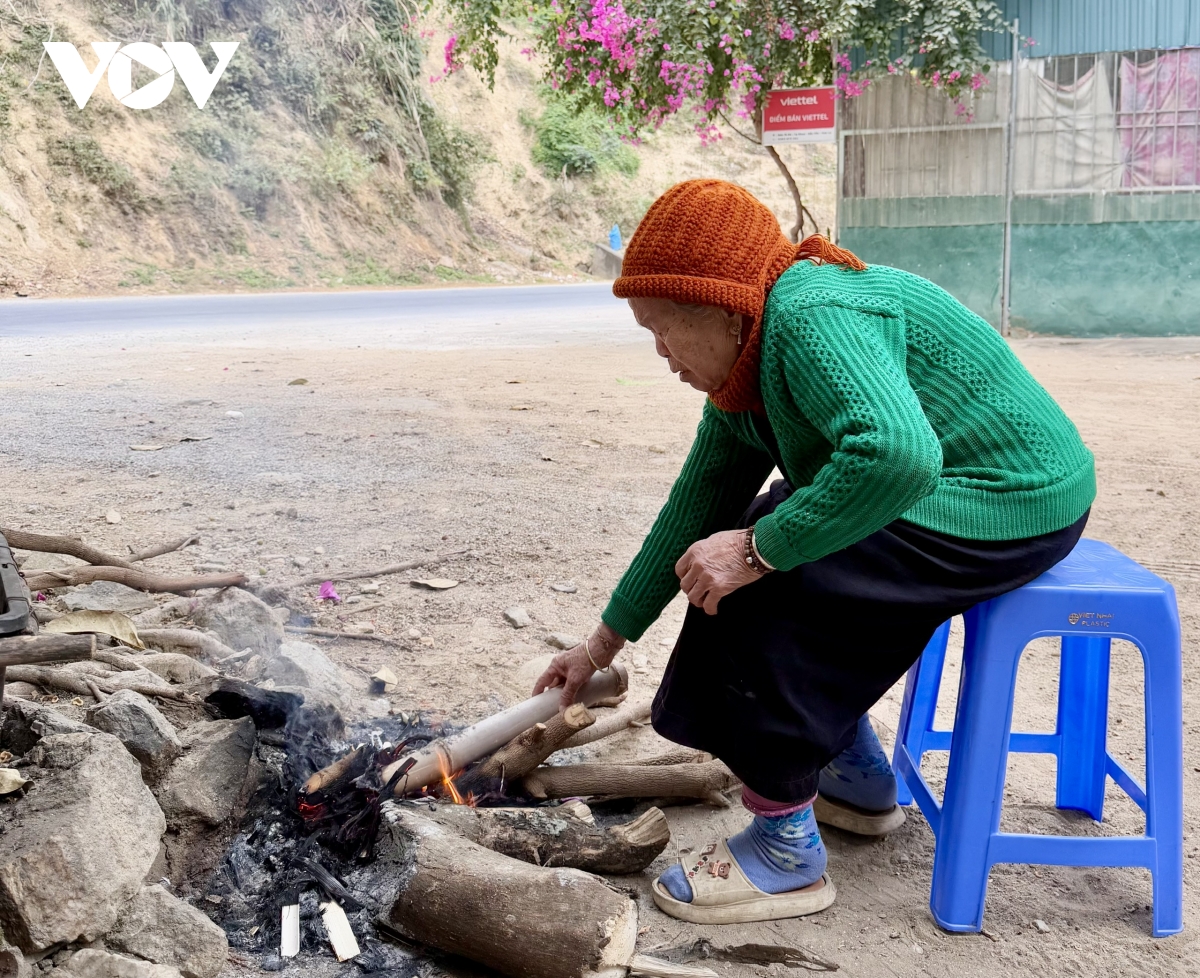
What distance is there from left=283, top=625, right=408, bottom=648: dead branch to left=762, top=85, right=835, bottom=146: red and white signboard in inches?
358

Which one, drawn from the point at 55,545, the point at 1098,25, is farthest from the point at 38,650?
the point at 1098,25

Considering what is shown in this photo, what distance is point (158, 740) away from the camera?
2211 millimetres

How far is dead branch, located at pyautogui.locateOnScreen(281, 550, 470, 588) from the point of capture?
3.83 m

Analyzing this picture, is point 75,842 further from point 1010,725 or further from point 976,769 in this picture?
point 1010,725

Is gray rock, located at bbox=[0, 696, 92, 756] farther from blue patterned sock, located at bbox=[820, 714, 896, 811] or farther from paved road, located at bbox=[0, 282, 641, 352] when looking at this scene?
paved road, located at bbox=[0, 282, 641, 352]

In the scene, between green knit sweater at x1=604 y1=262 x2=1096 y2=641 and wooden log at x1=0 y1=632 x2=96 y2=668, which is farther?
green knit sweater at x1=604 y1=262 x2=1096 y2=641

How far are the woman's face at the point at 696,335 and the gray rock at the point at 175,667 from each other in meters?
1.52

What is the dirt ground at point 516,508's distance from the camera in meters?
2.20

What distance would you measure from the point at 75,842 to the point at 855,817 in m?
1.53

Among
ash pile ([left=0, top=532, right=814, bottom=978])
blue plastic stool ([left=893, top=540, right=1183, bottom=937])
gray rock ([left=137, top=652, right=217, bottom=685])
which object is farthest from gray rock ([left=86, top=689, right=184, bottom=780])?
blue plastic stool ([left=893, top=540, right=1183, bottom=937])

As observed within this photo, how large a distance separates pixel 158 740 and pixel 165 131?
22907 mm

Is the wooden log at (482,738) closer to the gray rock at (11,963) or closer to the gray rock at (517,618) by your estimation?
the gray rock at (11,963)

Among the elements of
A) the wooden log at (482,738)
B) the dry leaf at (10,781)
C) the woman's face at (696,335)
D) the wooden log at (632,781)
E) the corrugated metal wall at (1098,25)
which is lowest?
the wooden log at (632,781)

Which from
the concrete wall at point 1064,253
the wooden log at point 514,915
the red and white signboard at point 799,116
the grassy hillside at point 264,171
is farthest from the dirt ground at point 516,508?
the grassy hillside at point 264,171
